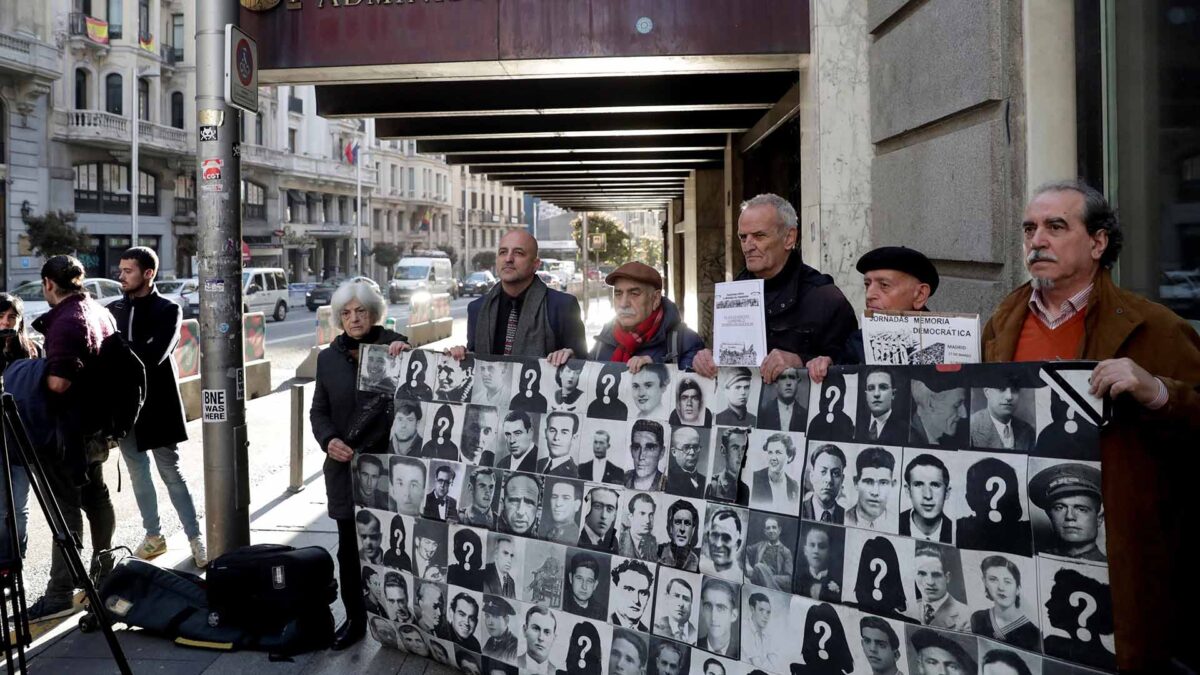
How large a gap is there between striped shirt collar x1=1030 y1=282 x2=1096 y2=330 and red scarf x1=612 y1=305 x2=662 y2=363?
166cm

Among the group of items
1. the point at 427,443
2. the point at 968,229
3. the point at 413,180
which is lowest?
the point at 427,443

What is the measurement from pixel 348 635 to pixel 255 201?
196 feet

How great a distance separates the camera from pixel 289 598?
16.2 feet

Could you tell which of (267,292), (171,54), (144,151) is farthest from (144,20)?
(267,292)

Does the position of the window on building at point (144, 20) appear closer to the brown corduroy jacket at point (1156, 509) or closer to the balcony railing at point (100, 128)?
the balcony railing at point (100, 128)

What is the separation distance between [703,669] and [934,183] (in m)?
3.19

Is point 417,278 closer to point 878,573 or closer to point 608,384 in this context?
point 608,384

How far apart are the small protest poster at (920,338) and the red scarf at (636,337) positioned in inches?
48.3

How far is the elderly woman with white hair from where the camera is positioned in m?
4.89

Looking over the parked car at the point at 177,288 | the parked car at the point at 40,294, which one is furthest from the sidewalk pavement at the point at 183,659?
the parked car at the point at 177,288

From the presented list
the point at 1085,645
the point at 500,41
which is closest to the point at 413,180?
the point at 500,41

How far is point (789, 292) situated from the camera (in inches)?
151

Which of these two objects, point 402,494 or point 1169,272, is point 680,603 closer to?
point 402,494

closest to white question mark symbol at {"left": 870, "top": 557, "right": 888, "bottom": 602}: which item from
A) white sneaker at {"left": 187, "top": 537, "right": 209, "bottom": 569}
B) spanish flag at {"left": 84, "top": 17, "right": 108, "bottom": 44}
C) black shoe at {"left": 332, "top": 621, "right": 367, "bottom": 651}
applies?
black shoe at {"left": 332, "top": 621, "right": 367, "bottom": 651}
